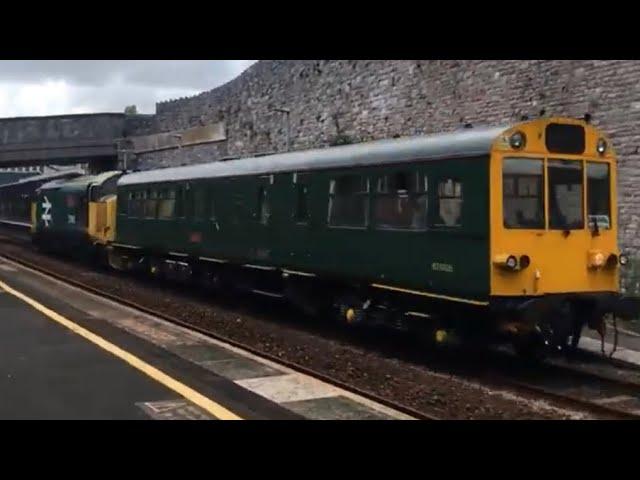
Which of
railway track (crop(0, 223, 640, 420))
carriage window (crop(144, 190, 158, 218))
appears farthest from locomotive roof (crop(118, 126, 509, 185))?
railway track (crop(0, 223, 640, 420))

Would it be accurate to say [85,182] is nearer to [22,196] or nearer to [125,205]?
[125,205]

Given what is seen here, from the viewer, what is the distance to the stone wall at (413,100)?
1623cm

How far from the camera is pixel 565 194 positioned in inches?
397

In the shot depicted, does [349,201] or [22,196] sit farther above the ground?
[22,196]

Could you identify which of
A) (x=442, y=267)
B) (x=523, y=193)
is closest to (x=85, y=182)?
(x=442, y=267)

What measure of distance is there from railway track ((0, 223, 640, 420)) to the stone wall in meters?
5.92

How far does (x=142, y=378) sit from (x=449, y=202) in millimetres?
4405

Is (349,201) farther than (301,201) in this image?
No

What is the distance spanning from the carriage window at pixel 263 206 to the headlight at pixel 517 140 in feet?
20.0

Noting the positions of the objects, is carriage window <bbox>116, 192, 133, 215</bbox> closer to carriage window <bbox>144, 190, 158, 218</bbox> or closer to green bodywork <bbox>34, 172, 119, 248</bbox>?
carriage window <bbox>144, 190, 158, 218</bbox>

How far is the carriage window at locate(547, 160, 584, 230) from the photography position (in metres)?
9.91

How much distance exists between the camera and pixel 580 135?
10.3 m

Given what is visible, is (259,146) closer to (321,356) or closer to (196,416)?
(321,356)

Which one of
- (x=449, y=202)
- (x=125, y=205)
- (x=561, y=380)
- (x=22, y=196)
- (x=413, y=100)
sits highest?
(x=413, y=100)
